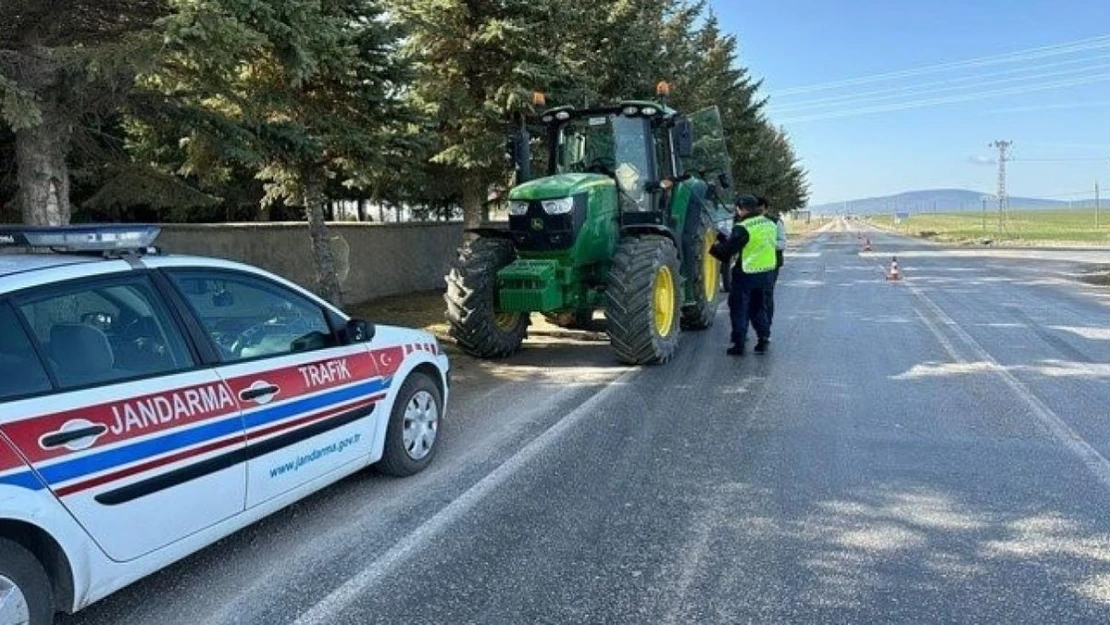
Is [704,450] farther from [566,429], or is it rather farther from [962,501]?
[962,501]

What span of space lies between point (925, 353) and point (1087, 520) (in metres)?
5.17

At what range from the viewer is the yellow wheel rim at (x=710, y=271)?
11205 mm

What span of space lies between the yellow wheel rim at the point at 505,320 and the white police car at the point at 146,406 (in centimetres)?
430

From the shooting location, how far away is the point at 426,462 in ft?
17.6

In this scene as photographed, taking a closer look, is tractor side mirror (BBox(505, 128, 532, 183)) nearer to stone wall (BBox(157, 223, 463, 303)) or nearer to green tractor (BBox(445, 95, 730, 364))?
green tractor (BBox(445, 95, 730, 364))

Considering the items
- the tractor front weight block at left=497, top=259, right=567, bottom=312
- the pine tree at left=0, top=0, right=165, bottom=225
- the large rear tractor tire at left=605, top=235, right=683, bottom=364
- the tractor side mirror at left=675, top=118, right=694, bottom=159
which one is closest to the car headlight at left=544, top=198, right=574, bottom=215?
the tractor front weight block at left=497, top=259, right=567, bottom=312

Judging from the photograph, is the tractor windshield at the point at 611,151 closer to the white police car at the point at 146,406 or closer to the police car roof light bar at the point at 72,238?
the white police car at the point at 146,406

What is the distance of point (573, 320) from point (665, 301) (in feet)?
7.38

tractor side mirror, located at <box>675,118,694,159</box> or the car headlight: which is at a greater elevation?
tractor side mirror, located at <box>675,118,694,159</box>

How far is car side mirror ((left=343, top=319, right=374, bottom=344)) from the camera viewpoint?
477 centimetres

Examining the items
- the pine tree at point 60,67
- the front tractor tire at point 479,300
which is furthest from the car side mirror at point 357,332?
the front tractor tire at point 479,300

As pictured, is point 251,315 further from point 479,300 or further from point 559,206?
point 559,206

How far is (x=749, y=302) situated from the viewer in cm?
958

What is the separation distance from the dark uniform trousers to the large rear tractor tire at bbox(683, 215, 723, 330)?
1022mm
